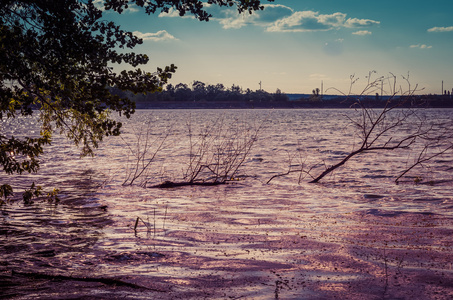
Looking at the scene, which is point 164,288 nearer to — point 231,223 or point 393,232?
point 231,223

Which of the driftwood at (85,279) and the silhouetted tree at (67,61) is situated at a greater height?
the silhouetted tree at (67,61)

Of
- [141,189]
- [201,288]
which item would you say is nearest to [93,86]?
[201,288]

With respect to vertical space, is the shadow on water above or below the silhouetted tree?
below

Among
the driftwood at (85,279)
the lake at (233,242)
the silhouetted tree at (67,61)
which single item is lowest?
the lake at (233,242)

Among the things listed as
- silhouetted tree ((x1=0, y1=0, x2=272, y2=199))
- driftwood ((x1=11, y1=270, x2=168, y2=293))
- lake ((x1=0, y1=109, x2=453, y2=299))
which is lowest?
lake ((x1=0, y1=109, x2=453, y2=299))

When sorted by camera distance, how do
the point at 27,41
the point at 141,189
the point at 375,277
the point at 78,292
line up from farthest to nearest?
the point at 141,189 < the point at 27,41 < the point at 375,277 < the point at 78,292

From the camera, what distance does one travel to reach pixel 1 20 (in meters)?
6.00

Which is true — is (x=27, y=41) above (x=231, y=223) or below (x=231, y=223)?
above

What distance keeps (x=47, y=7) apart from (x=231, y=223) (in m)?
4.73

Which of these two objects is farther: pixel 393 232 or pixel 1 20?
pixel 393 232

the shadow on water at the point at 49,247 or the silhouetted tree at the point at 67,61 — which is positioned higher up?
the silhouetted tree at the point at 67,61

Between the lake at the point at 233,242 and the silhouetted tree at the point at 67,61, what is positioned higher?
the silhouetted tree at the point at 67,61

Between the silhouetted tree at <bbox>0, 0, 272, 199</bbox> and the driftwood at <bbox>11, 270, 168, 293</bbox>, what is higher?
the silhouetted tree at <bbox>0, 0, 272, 199</bbox>

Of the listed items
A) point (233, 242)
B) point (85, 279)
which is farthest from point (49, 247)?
point (233, 242)
